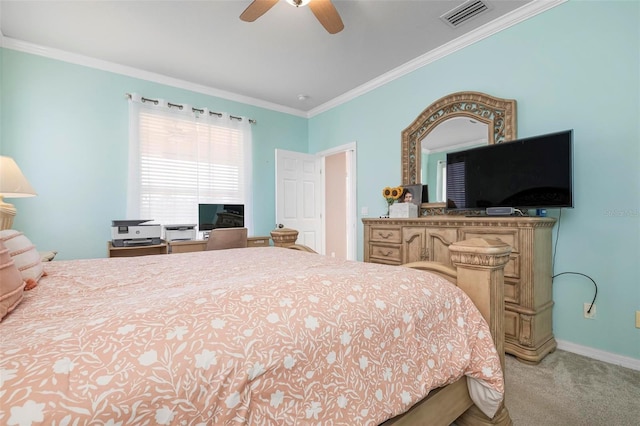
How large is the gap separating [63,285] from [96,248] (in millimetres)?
2624

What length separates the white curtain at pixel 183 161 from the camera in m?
3.49

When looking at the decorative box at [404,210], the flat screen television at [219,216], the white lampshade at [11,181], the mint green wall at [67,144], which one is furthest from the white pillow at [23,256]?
the decorative box at [404,210]

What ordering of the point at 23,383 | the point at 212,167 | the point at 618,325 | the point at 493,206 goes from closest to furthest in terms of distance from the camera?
the point at 23,383 → the point at 618,325 → the point at 493,206 → the point at 212,167

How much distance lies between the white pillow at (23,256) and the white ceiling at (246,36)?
7.29 ft

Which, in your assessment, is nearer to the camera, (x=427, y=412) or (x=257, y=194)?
(x=427, y=412)

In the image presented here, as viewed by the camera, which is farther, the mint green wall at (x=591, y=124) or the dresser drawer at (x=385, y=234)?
the dresser drawer at (x=385, y=234)

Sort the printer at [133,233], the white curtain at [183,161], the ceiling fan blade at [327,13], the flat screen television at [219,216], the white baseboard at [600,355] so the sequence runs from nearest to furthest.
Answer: the white baseboard at [600,355], the ceiling fan blade at [327,13], the printer at [133,233], the white curtain at [183,161], the flat screen television at [219,216]

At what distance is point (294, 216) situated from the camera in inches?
181

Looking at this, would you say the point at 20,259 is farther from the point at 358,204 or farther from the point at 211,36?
the point at 358,204

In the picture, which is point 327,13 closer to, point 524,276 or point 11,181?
point 524,276

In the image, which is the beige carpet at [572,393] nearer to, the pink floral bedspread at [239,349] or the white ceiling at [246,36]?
the pink floral bedspread at [239,349]

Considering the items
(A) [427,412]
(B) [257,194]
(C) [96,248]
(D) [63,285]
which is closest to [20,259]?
(D) [63,285]

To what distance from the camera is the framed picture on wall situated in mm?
3201

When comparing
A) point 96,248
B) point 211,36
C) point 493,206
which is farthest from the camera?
point 96,248
